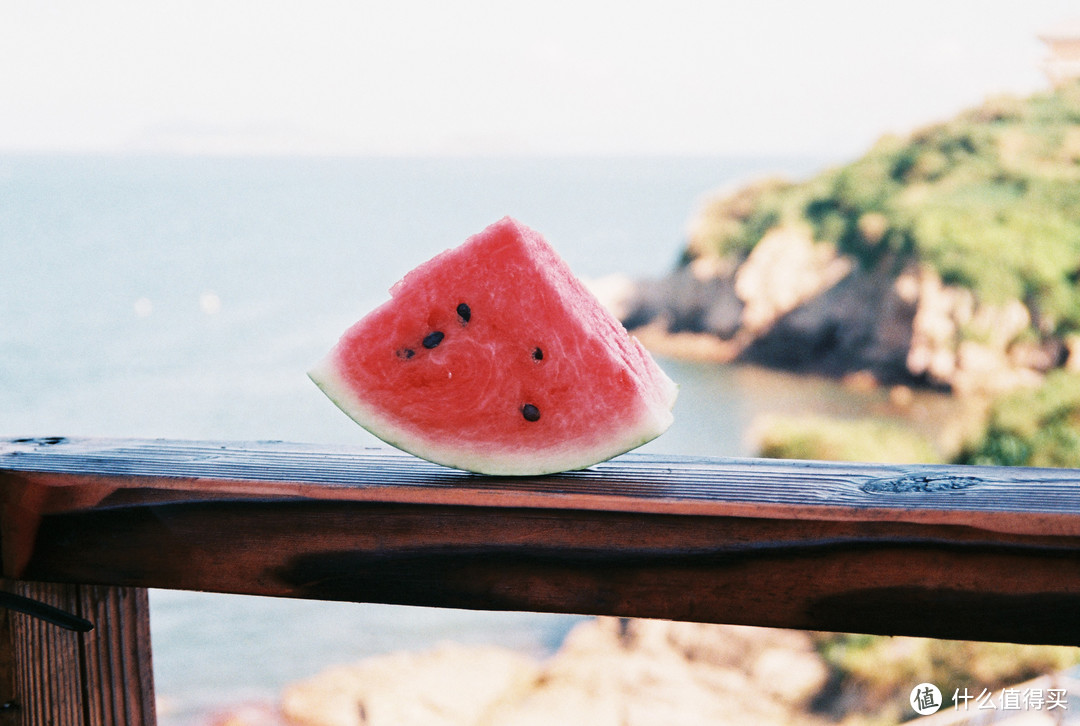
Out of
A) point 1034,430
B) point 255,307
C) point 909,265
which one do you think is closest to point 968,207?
point 909,265

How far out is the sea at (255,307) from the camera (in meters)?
12.3

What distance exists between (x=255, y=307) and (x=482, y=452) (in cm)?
3165

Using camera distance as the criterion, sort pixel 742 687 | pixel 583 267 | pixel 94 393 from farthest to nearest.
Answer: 1. pixel 583 267
2. pixel 94 393
3. pixel 742 687

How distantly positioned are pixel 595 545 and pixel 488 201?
150ft

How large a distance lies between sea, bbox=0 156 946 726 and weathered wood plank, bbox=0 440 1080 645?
0.59 ft

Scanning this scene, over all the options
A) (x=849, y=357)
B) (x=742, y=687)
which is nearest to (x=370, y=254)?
(x=849, y=357)

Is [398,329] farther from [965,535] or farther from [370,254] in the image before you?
[370,254]

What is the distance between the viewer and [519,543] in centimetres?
80

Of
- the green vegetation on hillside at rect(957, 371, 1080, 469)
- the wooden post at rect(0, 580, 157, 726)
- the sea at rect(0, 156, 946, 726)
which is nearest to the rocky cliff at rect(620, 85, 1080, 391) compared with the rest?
the sea at rect(0, 156, 946, 726)

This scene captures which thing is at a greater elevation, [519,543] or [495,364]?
[495,364]

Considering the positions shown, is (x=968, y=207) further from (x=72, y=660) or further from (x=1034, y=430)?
(x=72, y=660)

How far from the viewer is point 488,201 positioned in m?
45.8

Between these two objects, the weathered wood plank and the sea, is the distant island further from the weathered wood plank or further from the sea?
the weathered wood plank

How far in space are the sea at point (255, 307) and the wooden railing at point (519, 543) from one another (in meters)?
0.18
